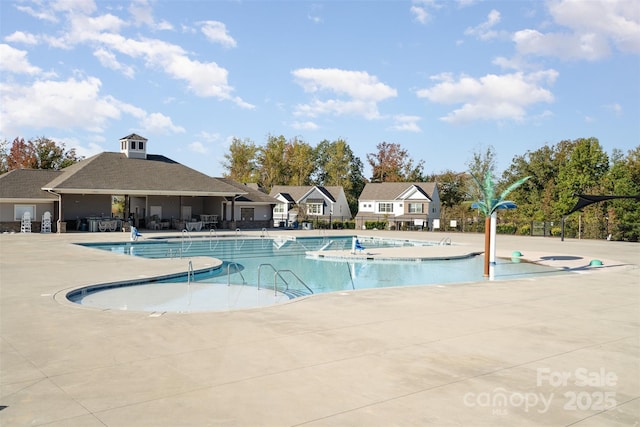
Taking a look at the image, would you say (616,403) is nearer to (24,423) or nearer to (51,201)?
(24,423)

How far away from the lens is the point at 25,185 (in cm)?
3550

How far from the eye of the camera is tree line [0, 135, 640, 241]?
130 feet

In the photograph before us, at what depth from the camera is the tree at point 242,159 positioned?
76.5 metres

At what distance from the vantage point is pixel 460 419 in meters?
4.89

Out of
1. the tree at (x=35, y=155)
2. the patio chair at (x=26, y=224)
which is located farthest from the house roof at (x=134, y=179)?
the tree at (x=35, y=155)

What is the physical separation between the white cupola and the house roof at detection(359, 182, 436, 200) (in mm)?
28386

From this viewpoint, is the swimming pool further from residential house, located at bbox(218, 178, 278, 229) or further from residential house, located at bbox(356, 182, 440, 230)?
residential house, located at bbox(356, 182, 440, 230)

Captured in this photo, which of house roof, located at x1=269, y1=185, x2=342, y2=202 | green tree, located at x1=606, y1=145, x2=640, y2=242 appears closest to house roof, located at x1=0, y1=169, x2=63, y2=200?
house roof, located at x1=269, y1=185, x2=342, y2=202

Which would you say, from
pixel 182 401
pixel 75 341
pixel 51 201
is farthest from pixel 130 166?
pixel 182 401

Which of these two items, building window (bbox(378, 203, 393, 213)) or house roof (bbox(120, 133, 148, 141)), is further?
building window (bbox(378, 203, 393, 213))

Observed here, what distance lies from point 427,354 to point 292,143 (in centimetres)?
7325

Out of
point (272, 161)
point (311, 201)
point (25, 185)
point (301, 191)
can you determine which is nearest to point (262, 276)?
point (25, 185)

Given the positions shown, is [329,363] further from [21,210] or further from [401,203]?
[401,203]

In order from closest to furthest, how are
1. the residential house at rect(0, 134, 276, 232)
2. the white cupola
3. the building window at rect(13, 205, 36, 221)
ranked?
the building window at rect(13, 205, 36, 221)
the residential house at rect(0, 134, 276, 232)
the white cupola
